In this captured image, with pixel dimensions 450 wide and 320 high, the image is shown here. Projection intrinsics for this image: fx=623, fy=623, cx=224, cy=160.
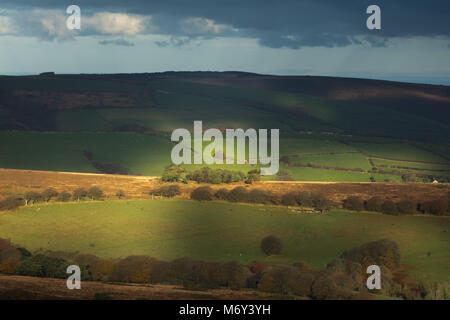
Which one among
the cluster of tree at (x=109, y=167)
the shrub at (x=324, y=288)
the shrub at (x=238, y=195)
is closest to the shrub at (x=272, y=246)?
the shrub at (x=324, y=288)

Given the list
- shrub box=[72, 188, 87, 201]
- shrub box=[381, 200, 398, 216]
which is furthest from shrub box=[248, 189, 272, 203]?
shrub box=[72, 188, 87, 201]

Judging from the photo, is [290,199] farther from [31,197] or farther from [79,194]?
[31,197]

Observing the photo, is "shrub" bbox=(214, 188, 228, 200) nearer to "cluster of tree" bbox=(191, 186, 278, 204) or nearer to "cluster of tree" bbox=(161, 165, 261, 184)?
"cluster of tree" bbox=(191, 186, 278, 204)

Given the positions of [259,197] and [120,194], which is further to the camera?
[120,194]

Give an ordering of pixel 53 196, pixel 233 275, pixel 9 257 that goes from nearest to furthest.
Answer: pixel 233 275 < pixel 9 257 < pixel 53 196

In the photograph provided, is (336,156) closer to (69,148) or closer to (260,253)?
(69,148)

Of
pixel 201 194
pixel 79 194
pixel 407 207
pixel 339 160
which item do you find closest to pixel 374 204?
pixel 407 207

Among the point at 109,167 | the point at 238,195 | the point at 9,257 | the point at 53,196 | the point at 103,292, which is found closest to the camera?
the point at 103,292
